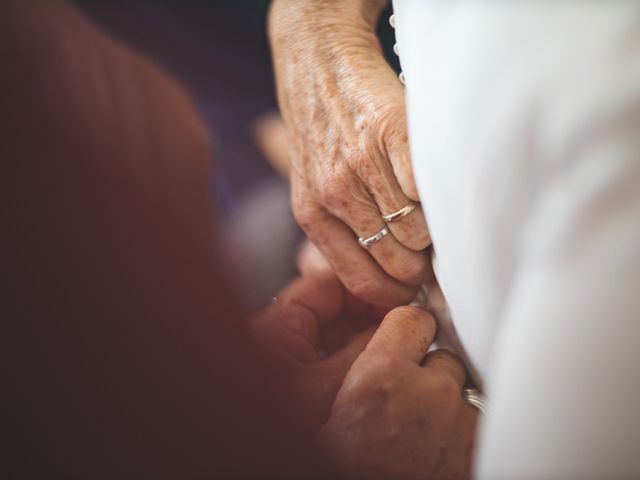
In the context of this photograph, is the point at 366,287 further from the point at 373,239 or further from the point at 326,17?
A: the point at 326,17

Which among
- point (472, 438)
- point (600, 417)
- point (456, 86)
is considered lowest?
point (472, 438)

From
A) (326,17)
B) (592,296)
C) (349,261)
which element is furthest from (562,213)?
(326,17)

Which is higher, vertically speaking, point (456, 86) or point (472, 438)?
point (456, 86)

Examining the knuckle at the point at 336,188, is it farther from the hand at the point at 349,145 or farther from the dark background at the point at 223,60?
the dark background at the point at 223,60

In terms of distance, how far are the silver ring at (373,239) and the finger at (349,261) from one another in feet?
0.05

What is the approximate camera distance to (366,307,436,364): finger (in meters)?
0.38

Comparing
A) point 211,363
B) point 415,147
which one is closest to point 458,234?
point 415,147

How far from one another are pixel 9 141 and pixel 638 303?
0.25 m

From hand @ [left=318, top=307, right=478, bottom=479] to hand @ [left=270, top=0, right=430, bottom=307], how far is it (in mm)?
101

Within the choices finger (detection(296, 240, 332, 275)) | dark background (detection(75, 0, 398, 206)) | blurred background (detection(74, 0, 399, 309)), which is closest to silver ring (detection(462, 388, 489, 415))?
finger (detection(296, 240, 332, 275))

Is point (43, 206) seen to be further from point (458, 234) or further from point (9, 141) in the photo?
point (458, 234)

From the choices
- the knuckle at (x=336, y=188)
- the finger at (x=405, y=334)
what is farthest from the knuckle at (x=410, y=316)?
the knuckle at (x=336, y=188)

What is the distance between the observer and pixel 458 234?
30 cm

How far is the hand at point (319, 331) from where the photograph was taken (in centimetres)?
36
